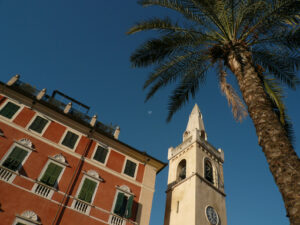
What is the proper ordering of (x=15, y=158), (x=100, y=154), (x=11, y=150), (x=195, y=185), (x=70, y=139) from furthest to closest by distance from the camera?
(x=195, y=185), (x=100, y=154), (x=70, y=139), (x=11, y=150), (x=15, y=158)

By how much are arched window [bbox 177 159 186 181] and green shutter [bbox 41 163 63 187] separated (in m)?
15.2

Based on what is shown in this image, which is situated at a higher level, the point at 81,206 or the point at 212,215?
the point at 212,215

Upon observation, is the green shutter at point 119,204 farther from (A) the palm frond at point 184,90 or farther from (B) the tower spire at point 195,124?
(B) the tower spire at point 195,124

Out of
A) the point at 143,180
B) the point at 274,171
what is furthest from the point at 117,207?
the point at 274,171

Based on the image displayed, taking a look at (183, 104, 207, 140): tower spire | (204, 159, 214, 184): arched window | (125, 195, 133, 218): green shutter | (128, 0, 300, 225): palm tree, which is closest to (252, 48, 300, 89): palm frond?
(128, 0, 300, 225): palm tree

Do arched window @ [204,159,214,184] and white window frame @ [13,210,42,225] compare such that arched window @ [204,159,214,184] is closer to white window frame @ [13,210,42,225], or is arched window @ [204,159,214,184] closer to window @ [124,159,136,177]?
window @ [124,159,136,177]

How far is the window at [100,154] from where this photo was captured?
17641 millimetres

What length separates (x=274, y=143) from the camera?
5250mm

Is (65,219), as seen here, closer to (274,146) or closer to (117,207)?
(117,207)

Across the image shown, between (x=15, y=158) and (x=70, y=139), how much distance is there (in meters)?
4.02

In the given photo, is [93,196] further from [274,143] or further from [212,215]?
[274,143]

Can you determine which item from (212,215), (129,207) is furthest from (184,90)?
(212,215)

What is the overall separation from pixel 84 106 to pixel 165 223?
13825mm

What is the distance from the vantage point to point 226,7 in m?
9.79
